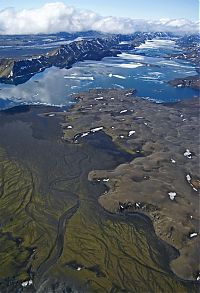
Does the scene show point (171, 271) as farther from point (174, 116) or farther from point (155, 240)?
point (174, 116)

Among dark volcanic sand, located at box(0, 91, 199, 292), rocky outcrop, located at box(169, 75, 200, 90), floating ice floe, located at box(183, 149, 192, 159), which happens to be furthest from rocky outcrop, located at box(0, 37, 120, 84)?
floating ice floe, located at box(183, 149, 192, 159)

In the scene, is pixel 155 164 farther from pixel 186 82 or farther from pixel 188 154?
pixel 186 82

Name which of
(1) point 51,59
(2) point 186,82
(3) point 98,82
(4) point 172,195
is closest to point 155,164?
(4) point 172,195

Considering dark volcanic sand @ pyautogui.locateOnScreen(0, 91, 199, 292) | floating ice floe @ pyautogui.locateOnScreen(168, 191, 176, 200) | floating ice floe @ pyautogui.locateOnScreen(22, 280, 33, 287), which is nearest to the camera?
floating ice floe @ pyautogui.locateOnScreen(22, 280, 33, 287)

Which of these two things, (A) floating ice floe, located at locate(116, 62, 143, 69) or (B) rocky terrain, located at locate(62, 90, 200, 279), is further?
(A) floating ice floe, located at locate(116, 62, 143, 69)

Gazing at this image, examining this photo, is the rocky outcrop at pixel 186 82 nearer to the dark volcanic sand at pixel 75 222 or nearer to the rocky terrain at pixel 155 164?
the rocky terrain at pixel 155 164

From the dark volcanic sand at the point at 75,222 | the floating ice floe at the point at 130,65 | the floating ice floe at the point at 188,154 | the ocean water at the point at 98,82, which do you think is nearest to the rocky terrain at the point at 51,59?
the ocean water at the point at 98,82

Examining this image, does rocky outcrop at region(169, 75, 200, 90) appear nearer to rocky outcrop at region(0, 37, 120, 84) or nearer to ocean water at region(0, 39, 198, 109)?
ocean water at region(0, 39, 198, 109)
